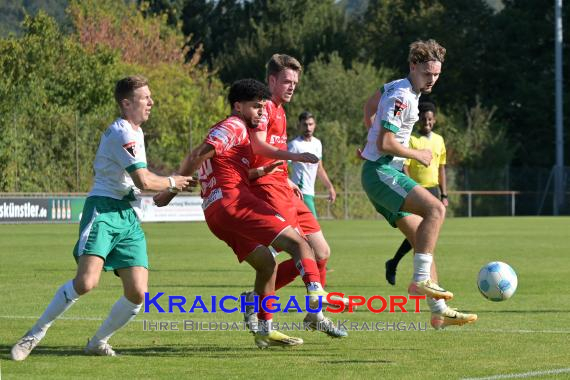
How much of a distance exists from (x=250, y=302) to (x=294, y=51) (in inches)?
2445

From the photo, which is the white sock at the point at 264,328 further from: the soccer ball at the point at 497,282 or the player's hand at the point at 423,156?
the soccer ball at the point at 497,282

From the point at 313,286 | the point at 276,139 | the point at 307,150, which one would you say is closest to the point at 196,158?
the point at 276,139

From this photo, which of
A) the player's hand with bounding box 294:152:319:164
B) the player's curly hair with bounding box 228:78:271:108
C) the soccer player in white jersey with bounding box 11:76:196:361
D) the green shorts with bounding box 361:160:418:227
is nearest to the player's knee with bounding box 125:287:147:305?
the soccer player in white jersey with bounding box 11:76:196:361

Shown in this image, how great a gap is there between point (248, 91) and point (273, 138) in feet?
2.07

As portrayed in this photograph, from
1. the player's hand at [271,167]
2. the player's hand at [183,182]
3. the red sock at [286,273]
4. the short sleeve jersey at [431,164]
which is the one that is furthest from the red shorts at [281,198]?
the short sleeve jersey at [431,164]

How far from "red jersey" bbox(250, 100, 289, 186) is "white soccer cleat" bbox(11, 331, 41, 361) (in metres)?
2.39

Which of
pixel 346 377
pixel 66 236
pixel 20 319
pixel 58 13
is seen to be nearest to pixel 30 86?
pixel 66 236

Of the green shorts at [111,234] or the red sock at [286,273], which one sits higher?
the green shorts at [111,234]

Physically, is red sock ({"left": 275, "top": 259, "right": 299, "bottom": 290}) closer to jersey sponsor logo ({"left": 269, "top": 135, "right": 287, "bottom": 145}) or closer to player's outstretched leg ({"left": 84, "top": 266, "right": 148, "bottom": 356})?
jersey sponsor logo ({"left": 269, "top": 135, "right": 287, "bottom": 145})

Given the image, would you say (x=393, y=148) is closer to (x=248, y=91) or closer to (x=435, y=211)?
(x=435, y=211)

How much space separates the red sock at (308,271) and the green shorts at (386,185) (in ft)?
2.83

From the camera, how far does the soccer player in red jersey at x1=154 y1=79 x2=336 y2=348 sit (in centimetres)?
914

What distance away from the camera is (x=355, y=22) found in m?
75.0

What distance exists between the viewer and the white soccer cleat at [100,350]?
8812mm
